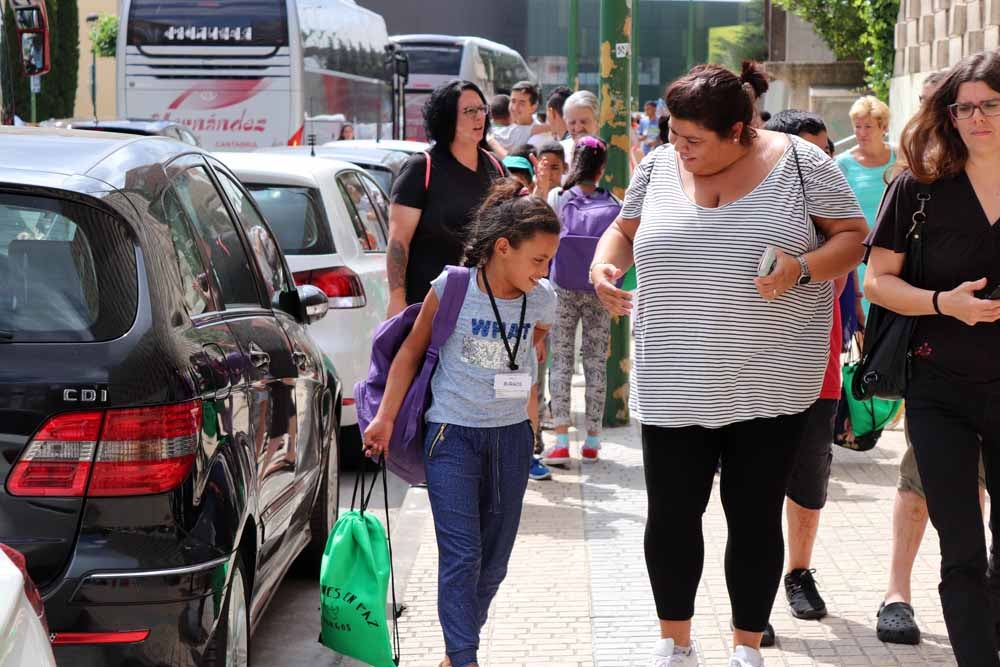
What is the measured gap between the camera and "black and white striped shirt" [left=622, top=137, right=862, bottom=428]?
164 inches

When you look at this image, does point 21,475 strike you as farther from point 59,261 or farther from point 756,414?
point 756,414

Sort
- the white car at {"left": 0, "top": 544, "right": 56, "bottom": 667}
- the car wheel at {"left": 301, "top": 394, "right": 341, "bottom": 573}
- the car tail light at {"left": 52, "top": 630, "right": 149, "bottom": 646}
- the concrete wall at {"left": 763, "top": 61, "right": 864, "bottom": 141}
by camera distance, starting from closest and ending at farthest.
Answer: the white car at {"left": 0, "top": 544, "right": 56, "bottom": 667}
the car tail light at {"left": 52, "top": 630, "right": 149, "bottom": 646}
the car wheel at {"left": 301, "top": 394, "right": 341, "bottom": 573}
the concrete wall at {"left": 763, "top": 61, "right": 864, "bottom": 141}

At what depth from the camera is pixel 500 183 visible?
471 cm

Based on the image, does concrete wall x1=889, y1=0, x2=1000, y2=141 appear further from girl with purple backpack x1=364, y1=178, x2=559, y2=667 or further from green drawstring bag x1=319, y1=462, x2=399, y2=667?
green drawstring bag x1=319, y1=462, x2=399, y2=667

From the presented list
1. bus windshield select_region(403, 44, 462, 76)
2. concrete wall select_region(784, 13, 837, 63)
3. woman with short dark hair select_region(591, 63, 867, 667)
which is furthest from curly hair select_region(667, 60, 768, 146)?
concrete wall select_region(784, 13, 837, 63)

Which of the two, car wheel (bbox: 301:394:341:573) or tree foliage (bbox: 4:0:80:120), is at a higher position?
tree foliage (bbox: 4:0:80:120)

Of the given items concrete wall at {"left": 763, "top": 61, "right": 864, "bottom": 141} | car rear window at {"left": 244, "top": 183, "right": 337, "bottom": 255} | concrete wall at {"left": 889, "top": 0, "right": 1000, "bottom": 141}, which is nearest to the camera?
car rear window at {"left": 244, "top": 183, "right": 337, "bottom": 255}

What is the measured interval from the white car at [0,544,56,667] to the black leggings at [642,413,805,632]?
7.17ft

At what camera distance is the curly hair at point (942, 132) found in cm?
403

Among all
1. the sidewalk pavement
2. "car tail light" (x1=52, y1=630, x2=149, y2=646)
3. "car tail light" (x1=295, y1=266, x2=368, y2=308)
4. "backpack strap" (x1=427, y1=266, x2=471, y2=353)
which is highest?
"backpack strap" (x1=427, y1=266, x2=471, y2=353)

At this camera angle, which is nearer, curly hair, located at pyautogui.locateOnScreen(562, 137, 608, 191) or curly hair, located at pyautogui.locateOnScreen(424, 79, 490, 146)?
curly hair, located at pyautogui.locateOnScreen(424, 79, 490, 146)

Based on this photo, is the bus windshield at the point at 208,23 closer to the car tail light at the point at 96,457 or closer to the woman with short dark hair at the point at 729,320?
the woman with short dark hair at the point at 729,320

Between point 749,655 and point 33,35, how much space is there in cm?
1070

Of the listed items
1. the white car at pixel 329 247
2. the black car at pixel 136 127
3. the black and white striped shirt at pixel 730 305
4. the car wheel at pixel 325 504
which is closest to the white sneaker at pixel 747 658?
the black and white striped shirt at pixel 730 305
